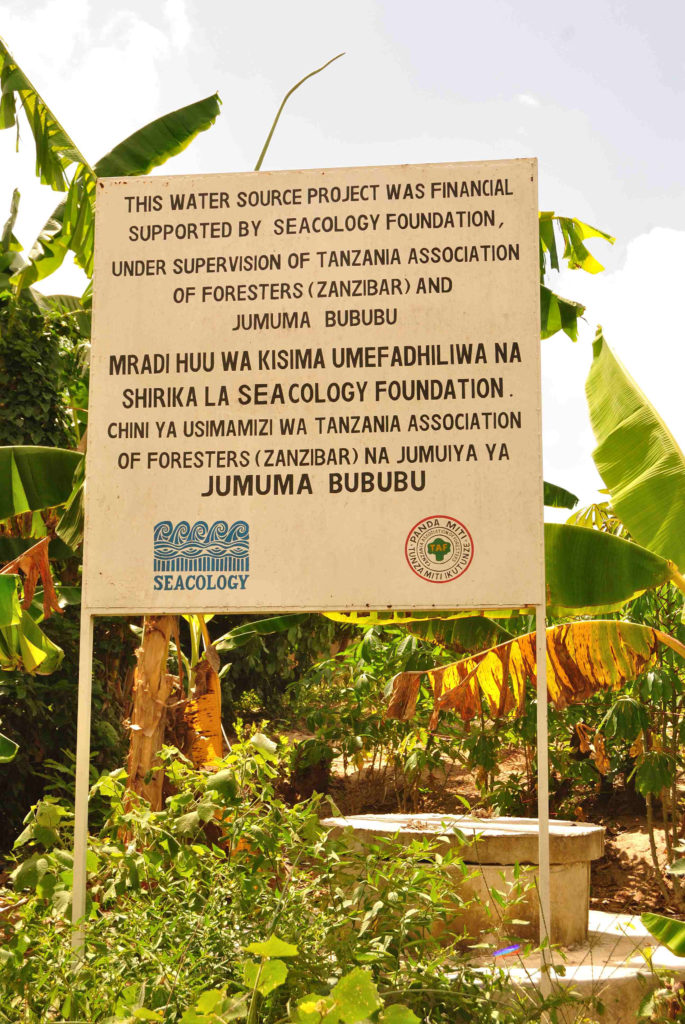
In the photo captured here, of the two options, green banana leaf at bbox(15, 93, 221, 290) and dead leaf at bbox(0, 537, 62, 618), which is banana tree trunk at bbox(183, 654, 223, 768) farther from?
green banana leaf at bbox(15, 93, 221, 290)

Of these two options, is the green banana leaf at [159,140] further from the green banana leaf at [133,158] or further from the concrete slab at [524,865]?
the concrete slab at [524,865]

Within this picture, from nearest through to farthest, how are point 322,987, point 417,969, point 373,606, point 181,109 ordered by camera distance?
1. point 322,987
2. point 417,969
3. point 373,606
4. point 181,109

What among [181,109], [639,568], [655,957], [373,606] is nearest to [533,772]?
[655,957]

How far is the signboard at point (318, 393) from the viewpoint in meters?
3.79

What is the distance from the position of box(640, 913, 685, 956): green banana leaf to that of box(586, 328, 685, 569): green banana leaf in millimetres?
2001

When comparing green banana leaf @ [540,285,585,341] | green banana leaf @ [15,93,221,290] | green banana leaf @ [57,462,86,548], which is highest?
green banana leaf @ [15,93,221,290]

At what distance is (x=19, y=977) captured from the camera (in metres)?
2.93

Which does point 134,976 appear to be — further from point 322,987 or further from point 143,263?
point 143,263

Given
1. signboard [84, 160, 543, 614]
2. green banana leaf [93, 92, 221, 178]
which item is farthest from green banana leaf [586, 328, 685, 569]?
green banana leaf [93, 92, 221, 178]

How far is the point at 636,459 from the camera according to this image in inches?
225

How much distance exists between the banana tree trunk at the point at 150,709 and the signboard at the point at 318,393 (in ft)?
7.33

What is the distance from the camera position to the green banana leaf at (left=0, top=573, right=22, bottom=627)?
4.46m

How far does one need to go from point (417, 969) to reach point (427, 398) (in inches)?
82.6

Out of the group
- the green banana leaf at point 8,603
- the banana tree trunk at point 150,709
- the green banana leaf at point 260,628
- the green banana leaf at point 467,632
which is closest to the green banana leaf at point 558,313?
the green banana leaf at point 467,632
